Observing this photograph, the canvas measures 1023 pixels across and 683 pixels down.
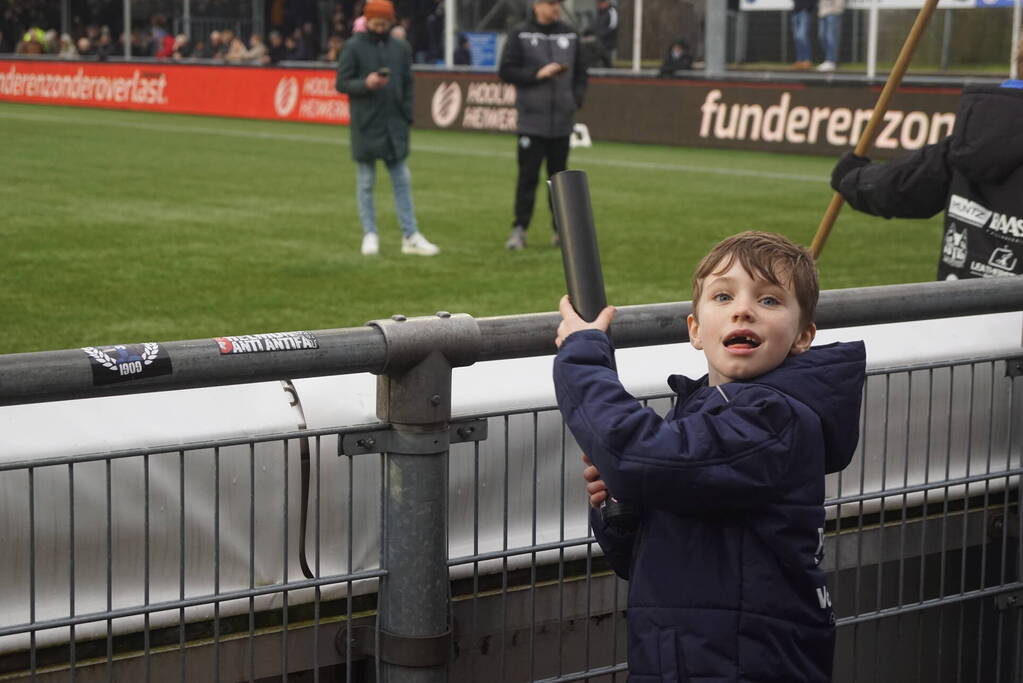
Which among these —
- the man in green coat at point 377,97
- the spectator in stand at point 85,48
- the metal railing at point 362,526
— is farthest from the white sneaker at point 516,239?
the spectator in stand at point 85,48

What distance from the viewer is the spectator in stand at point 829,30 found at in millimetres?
25641

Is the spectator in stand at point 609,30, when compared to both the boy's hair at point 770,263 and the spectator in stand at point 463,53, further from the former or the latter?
the boy's hair at point 770,263

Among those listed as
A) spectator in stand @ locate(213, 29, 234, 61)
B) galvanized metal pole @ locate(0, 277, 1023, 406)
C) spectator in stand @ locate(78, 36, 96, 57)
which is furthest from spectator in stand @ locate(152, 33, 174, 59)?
galvanized metal pole @ locate(0, 277, 1023, 406)

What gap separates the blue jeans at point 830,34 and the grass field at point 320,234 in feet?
14.1

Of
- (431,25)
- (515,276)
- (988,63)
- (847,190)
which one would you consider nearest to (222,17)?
(431,25)

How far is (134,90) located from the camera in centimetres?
3416

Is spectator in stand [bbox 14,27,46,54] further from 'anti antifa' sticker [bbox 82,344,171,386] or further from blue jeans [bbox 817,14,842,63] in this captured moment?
'anti antifa' sticker [bbox 82,344,171,386]

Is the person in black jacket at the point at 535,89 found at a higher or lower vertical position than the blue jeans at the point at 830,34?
lower

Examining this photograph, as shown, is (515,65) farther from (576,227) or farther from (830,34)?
(830,34)

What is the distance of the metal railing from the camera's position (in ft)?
8.83

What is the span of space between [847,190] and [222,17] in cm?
4087

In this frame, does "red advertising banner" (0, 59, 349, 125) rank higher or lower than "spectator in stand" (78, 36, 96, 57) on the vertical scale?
lower

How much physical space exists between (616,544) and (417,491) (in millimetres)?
384

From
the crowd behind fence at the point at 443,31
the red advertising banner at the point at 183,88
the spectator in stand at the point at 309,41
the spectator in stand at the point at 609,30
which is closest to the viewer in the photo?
the crowd behind fence at the point at 443,31
